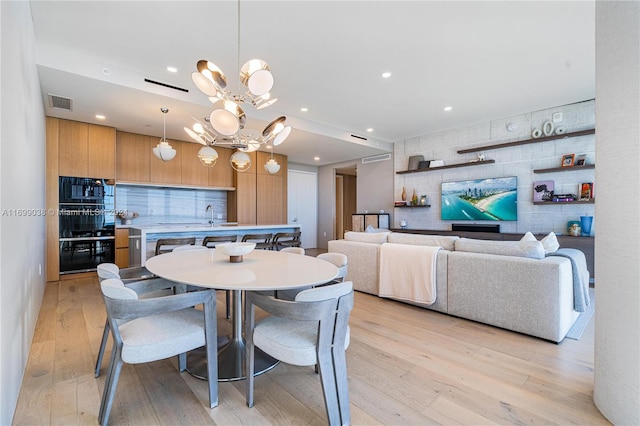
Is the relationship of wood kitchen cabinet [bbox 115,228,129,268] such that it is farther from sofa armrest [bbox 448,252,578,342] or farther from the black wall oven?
sofa armrest [bbox 448,252,578,342]

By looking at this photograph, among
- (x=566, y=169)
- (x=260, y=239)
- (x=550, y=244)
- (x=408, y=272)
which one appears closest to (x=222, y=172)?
(x=260, y=239)

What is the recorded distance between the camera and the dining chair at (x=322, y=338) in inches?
56.7

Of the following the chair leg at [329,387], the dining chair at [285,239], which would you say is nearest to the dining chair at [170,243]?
the dining chair at [285,239]

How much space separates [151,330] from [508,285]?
9.48ft

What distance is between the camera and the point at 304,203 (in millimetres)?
8766

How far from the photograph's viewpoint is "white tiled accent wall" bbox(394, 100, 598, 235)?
15.4ft

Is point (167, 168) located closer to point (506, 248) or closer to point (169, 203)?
point (169, 203)

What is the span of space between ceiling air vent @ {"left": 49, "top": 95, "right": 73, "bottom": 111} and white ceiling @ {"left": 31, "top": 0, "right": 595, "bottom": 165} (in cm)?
12

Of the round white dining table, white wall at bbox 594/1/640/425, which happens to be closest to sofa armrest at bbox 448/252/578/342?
white wall at bbox 594/1/640/425

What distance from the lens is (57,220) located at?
4488mm

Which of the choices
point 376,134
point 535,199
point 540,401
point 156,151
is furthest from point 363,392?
point 376,134

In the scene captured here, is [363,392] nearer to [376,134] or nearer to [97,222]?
[97,222]

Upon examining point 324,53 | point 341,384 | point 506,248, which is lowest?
point 341,384

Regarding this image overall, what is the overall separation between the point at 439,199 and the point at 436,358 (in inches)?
185
